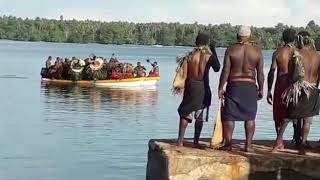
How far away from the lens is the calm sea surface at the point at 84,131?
15953 mm

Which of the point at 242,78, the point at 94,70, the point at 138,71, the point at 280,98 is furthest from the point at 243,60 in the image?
the point at 94,70

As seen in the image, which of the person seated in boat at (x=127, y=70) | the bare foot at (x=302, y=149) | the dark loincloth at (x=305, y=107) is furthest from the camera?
the person seated in boat at (x=127, y=70)

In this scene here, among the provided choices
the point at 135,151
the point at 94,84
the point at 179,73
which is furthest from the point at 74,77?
the point at 179,73

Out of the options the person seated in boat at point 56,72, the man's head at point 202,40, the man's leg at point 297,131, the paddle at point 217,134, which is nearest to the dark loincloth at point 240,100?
the paddle at point 217,134

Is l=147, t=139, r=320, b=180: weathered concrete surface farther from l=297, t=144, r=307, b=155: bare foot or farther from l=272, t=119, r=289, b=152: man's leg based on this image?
l=272, t=119, r=289, b=152: man's leg

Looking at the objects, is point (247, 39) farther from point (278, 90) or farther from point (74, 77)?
point (74, 77)

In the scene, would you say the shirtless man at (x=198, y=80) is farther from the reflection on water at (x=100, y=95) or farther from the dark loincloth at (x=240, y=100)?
the reflection on water at (x=100, y=95)

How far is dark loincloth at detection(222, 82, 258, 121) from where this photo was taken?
11.4 metres

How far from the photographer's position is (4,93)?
123 ft

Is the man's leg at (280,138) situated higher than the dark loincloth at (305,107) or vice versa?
the dark loincloth at (305,107)

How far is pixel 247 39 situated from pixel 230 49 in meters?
0.31

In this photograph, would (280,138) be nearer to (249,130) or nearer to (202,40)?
(249,130)

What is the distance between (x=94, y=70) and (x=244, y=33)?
34895 mm

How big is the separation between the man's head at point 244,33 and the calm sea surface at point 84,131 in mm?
4522
